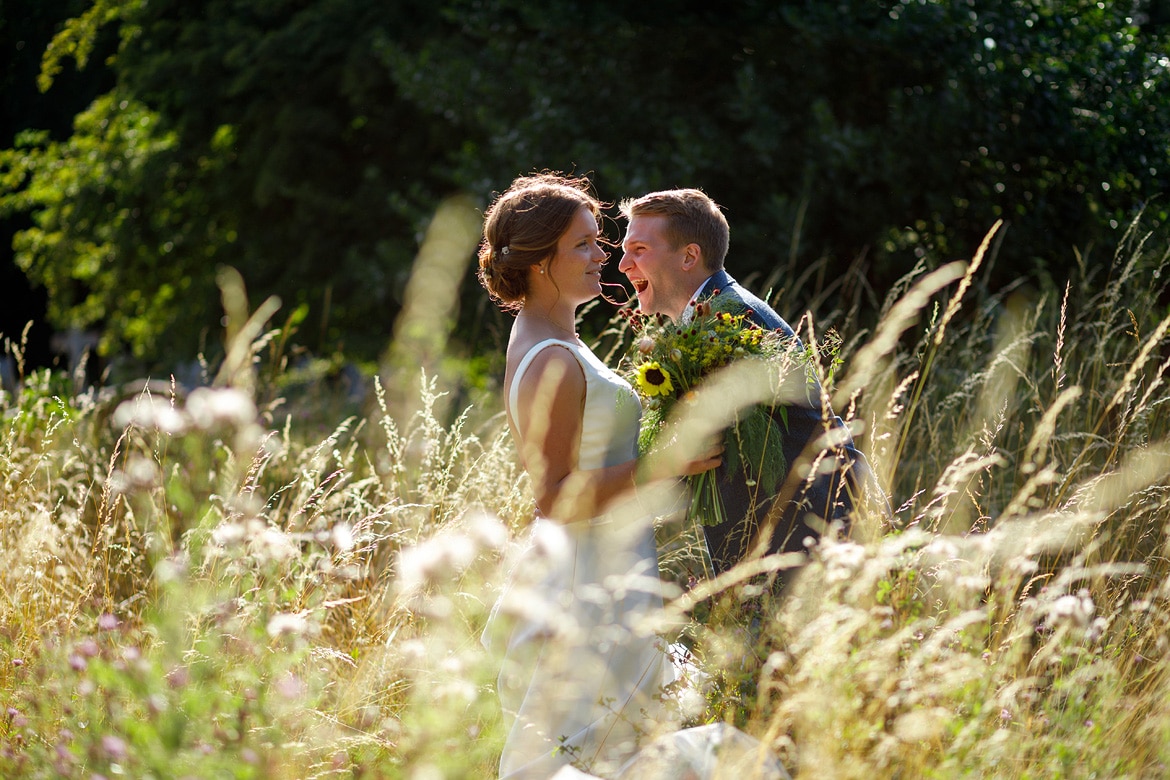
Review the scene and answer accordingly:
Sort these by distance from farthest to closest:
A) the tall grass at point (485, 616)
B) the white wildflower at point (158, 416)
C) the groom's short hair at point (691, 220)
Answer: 1. the groom's short hair at point (691, 220)
2. the white wildflower at point (158, 416)
3. the tall grass at point (485, 616)

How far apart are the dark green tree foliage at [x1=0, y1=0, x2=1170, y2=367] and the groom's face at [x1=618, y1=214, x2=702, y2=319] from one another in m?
3.14

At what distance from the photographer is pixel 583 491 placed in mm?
2953

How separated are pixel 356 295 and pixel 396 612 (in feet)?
15.3

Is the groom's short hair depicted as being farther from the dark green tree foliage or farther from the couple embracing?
the dark green tree foliage

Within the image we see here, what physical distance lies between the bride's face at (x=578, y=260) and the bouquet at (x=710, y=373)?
33 cm

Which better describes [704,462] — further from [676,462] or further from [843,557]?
[843,557]

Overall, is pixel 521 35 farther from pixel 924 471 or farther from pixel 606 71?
pixel 924 471

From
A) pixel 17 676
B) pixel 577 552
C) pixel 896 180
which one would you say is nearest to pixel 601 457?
pixel 577 552

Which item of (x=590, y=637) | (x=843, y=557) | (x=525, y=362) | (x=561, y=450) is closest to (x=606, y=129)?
(x=525, y=362)

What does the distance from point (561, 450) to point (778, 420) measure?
79 cm

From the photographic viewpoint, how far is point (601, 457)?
121 inches

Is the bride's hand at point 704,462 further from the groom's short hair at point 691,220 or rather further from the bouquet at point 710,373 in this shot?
the groom's short hair at point 691,220

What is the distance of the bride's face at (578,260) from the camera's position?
3.19 m

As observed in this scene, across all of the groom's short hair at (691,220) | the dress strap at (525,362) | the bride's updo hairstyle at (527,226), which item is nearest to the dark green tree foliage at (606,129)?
the groom's short hair at (691,220)
